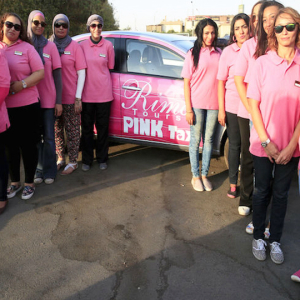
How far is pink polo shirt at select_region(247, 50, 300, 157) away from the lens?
2514 millimetres

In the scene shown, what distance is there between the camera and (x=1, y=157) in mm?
3621

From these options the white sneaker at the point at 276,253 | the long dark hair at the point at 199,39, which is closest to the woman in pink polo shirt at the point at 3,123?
the long dark hair at the point at 199,39

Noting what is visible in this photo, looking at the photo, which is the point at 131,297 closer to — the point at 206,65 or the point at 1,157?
the point at 1,157

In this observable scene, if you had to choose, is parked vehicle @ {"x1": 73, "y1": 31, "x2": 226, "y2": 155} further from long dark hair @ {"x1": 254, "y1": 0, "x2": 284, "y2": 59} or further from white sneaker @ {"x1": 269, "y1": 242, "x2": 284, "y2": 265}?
white sneaker @ {"x1": 269, "y1": 242, "x2": 284, "y2": 265}

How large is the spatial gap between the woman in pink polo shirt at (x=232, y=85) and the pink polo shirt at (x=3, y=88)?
2117 mm

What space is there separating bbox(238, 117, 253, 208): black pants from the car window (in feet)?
4.54

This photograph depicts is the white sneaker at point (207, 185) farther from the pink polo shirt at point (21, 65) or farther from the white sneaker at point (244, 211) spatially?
the pink polo shirt at point (21, 65)

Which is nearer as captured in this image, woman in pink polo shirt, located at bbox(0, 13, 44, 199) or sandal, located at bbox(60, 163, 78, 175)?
woman in pink polo shirt, located at bbox(0, 13, 44, 199)

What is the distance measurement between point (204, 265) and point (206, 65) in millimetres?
2112

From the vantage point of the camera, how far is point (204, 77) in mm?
3871

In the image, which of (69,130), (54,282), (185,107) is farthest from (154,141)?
(54,282)

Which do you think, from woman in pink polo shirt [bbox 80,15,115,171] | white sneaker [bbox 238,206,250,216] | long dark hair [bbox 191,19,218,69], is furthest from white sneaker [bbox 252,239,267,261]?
woman in pink polo shirt [bbox 80,15,115,171]

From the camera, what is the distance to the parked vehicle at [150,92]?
175 inches

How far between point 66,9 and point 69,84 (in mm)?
12624
